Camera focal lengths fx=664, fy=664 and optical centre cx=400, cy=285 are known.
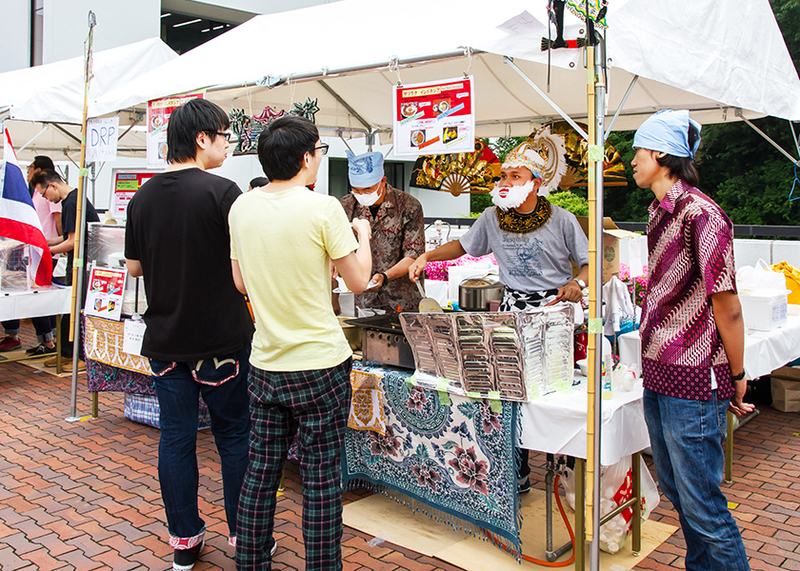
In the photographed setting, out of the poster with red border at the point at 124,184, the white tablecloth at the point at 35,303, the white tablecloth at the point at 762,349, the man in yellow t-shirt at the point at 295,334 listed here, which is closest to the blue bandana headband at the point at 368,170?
the man in yellow t-shirt at the point at 295,334

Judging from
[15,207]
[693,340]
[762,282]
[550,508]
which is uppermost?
[15,207]

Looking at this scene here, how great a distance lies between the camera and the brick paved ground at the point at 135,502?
10.3ft

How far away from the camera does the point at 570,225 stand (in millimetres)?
3365

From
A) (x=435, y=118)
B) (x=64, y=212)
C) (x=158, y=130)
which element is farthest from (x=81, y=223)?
Result: (x=435, y=118)

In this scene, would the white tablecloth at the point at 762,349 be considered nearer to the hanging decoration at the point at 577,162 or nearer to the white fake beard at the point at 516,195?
the hanging decoration at the point at 577,162

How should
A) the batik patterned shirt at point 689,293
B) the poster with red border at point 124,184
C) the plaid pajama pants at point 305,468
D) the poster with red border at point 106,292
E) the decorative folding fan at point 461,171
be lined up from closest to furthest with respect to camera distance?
the batik patterned shirt at point 689,293 < the plaid pajama pants at point 305,468 < the poster with red border at point 106,292 < the decorative folding fan at point 461,171 < the poster with red border at point 124,184

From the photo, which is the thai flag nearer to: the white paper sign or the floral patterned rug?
the white paper sign

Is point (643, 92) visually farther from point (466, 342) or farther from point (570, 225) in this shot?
point (466, 342)

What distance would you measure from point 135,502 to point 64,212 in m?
3.48

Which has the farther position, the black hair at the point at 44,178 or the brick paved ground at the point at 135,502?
the black hair at the point at 44,178

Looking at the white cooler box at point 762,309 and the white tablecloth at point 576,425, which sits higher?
the white cooler box at point 762,309

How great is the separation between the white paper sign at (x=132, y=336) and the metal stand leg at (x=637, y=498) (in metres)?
3.24

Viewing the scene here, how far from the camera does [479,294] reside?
11.6 ft

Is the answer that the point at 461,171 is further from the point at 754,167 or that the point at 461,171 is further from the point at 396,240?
the point at 754,167
